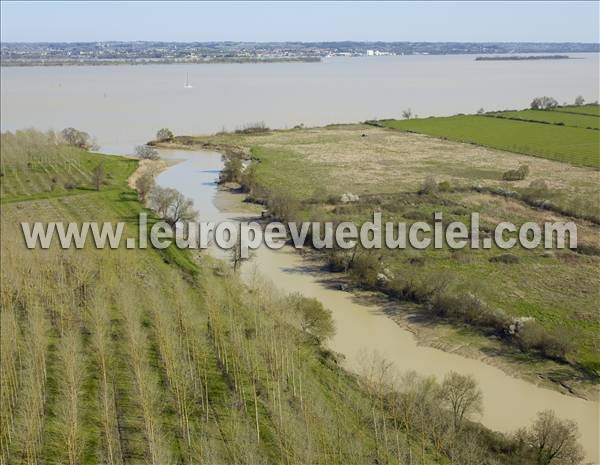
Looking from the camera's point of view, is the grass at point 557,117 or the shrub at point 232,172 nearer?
the shrub at point 232,172

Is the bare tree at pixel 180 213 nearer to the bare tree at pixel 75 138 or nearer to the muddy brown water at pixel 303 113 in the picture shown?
the muddy brown water at pixel 303 113

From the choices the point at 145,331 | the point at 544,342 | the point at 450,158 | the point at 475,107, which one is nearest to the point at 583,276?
the point at 544,342

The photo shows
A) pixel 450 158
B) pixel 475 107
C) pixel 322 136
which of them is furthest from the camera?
pixel 475 107

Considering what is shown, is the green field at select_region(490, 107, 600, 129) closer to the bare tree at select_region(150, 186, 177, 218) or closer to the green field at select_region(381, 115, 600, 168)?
the green field at select_region(381, 115, 600, 168)

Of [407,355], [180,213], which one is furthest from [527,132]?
[407,355]

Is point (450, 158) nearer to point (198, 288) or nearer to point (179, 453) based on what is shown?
point (198, 288)

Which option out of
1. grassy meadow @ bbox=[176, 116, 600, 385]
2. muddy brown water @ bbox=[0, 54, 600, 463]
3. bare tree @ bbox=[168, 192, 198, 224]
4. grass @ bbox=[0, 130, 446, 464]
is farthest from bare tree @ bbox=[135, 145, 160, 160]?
grass @ bbox=[0, 130, 446, 464]

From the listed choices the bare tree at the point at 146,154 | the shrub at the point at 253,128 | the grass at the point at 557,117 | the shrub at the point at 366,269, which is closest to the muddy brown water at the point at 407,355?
the shrub at the point at 366,269

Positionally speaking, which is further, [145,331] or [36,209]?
[36,209]
